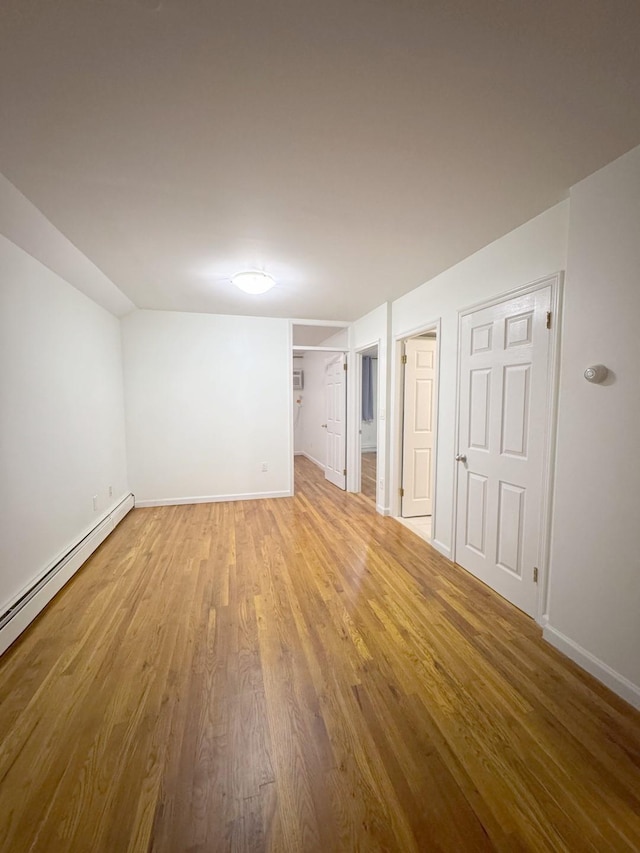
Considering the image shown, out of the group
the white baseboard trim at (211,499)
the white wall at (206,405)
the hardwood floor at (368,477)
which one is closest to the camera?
the white wall at (206,405)

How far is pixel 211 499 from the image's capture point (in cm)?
440

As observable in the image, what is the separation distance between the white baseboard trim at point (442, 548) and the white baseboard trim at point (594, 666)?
92 cm

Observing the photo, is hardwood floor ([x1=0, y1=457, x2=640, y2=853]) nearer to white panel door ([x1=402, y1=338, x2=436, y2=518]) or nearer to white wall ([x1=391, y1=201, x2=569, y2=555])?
white wall ([x1=391, y1=201, x2=569, y2=555])

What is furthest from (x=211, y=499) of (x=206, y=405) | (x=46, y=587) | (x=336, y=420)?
(x=46, y=587)

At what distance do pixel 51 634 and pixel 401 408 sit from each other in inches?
129

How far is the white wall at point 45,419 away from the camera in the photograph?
1.93m

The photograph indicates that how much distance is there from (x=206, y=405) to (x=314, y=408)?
9.29 feet

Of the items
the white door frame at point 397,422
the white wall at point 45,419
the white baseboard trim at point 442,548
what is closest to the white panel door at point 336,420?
the white door frame at point 397,422

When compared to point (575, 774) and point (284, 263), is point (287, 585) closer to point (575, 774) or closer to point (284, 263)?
point (575, 774)

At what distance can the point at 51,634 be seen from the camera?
190 cm

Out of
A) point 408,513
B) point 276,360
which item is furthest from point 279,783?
point 276,360

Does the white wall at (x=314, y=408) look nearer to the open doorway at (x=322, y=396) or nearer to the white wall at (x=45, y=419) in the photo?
the open doorway at (x=322, y=396)

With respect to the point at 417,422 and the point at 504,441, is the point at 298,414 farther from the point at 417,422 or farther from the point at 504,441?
the point at 504,441

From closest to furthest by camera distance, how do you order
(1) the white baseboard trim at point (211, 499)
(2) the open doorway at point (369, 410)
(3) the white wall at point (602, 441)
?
(3) the white wall at point (602, 441), (1) the white baseboard trim at point (211, 499), (2) the open doorway at point (369, 410)
